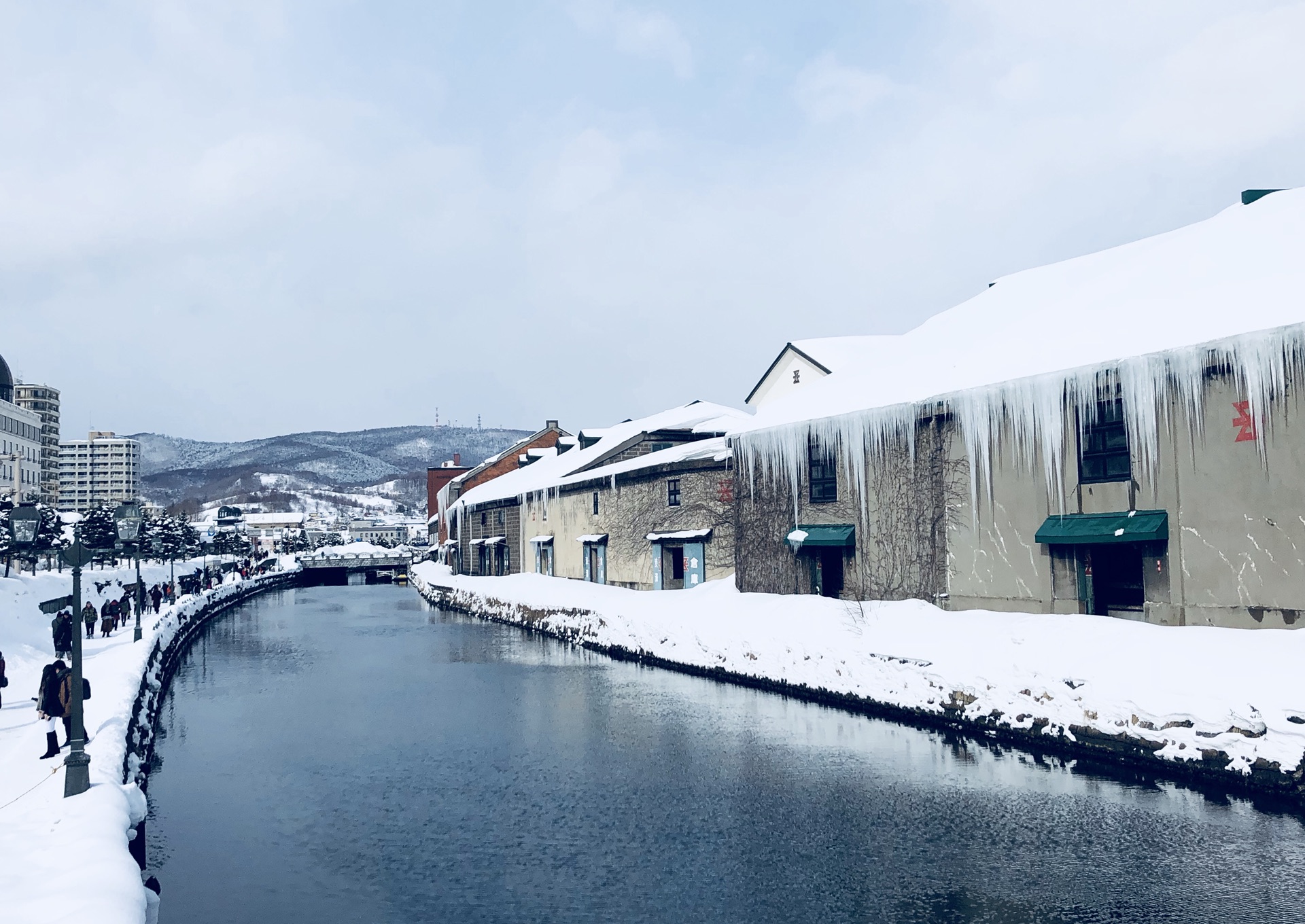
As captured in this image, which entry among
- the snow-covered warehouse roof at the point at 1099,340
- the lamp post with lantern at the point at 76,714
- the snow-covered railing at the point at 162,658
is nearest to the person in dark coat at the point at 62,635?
the snow-covered railing at the point at 162,658

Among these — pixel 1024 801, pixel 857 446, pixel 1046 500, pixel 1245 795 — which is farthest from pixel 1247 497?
pixel 857 446

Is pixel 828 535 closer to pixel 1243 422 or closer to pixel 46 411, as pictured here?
pixel 1243 422

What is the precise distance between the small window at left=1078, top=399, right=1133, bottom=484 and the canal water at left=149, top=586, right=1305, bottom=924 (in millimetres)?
7486

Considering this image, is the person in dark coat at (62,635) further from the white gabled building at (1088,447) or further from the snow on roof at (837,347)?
the snow on roof at (837,347)

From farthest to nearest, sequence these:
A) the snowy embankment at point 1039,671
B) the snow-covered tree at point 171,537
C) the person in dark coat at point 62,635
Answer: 1. the snow-covered tree at point 171,537
2. the person in dark coat at point 62,635
3. the snowy embankment at point 1039,671

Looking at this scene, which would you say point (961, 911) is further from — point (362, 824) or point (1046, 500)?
point (1046, 500)

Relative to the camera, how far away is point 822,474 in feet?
105

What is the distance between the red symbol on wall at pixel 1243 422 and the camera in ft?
64.6

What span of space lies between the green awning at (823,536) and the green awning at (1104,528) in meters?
7.20

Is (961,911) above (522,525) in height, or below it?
below

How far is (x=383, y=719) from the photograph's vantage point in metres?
23.3

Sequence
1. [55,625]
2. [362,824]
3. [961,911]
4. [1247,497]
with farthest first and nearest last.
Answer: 1. [55,625]
2. [1247,497]
3. [362,824]
4. [961,911]

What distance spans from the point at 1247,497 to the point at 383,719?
742 inches

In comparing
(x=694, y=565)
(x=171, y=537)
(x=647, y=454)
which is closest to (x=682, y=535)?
(x=694, y=565)
